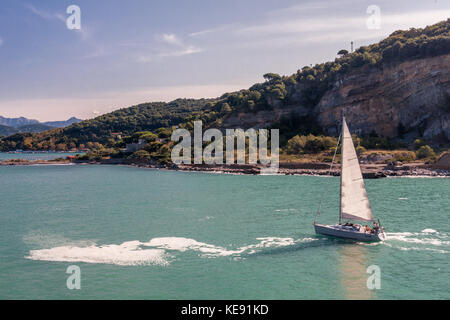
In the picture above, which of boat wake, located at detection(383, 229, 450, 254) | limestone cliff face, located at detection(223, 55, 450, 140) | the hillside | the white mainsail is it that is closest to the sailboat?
the white mainsail

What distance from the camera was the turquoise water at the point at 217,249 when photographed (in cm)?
2244

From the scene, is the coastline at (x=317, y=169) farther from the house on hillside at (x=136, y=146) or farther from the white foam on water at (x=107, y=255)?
the white foam on water at (x=107, y=255)

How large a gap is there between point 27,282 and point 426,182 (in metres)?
57.4

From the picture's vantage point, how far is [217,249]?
29359 mm

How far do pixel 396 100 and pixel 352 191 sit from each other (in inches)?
3192

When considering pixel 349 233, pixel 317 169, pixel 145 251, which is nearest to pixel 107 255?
pixel 145 251

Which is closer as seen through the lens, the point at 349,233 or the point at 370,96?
the point at 349,233

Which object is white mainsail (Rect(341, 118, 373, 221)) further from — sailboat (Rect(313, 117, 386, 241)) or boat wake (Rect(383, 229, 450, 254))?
boat wake (Rect(383, 229, 450, 254))

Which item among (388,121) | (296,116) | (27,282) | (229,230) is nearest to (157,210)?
(229,230)

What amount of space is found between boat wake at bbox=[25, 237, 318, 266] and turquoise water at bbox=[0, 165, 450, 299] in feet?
0.25

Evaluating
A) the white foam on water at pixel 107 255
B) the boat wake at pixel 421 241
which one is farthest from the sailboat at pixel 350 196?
the white foam on water at pixel 107 255

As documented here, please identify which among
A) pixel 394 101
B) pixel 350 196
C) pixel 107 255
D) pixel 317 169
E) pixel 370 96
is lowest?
pixel 107 255

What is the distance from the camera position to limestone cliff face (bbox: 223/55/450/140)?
94.0 meters

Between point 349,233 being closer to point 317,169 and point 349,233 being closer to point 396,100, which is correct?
point 317,169
